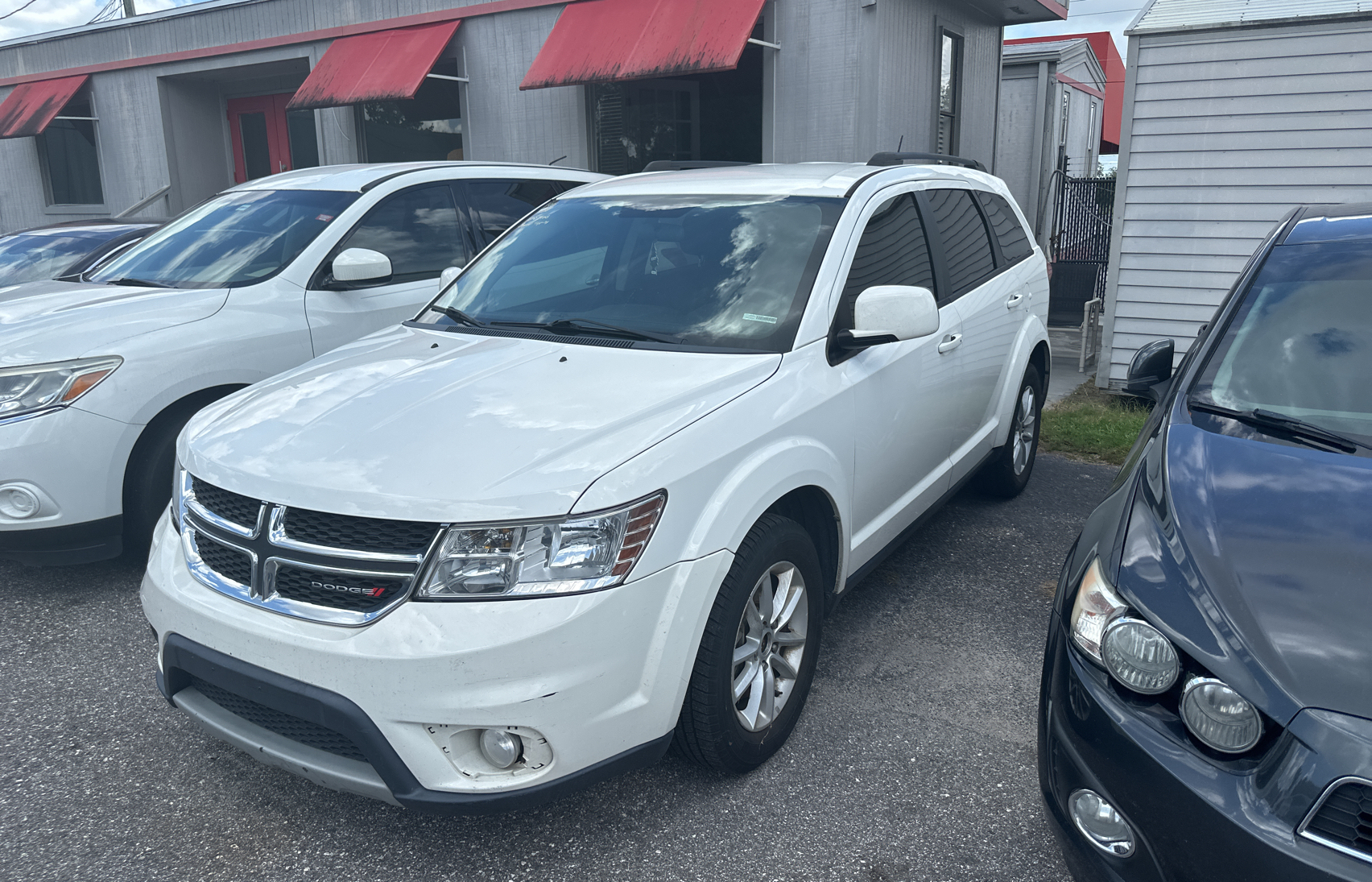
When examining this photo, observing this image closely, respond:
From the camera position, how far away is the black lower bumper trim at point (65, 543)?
3.98 meters

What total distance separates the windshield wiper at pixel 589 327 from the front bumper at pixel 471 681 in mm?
962

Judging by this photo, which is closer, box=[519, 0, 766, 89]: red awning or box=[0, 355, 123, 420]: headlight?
box=[0, 355, 123, 420]: headlight

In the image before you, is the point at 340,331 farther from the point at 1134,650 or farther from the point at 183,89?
the point at 183,89

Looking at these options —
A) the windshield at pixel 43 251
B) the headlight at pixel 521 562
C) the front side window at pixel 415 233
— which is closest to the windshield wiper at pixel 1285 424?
the headlight at pixel 521 562

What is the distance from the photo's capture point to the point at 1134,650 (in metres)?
1.99

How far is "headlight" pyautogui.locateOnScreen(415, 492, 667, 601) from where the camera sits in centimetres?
227

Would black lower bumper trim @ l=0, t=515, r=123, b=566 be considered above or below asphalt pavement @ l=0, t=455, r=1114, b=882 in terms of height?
above

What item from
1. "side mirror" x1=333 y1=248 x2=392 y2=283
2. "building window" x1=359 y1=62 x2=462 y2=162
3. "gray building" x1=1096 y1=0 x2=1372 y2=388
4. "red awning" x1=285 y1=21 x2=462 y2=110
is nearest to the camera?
"side mirror" x1=333 y1=248 x2=392 y2=283

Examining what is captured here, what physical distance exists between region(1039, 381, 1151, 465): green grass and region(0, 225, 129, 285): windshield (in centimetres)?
735

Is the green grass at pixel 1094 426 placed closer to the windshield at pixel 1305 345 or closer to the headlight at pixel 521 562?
the windshield at pixel 1305 345

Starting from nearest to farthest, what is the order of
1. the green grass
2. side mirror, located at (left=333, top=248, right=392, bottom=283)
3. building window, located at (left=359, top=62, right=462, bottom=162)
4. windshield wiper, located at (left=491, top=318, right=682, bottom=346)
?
windshield wiper, located at (left=491, top=318, right=682, bottom=346) < side mirror, located at (left=333, top=248, right=392, bottom=283) < the green grass < building window, located at (left=359, top=62, right=462, bottom=162)

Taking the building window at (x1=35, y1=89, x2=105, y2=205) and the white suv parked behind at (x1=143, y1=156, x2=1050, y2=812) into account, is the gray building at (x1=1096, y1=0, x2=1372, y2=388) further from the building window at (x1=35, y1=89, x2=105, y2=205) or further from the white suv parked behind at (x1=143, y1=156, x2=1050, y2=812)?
the building window at (x1=35, y1=89, x2=105, y2=205)

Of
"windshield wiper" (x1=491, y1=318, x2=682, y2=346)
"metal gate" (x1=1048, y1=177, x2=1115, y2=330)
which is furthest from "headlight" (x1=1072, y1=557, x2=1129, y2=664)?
"metal gate" (x1=1048, y1=177, x2=1115, y2=330)

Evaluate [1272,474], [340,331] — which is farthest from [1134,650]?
[340,331]
